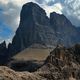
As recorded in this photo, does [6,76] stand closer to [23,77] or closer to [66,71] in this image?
[23,77]

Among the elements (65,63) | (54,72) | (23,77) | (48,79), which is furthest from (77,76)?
(23,77)

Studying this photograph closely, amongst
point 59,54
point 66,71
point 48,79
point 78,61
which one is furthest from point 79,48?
point 48,79

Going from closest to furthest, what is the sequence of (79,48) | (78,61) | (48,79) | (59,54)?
1. (48,79)
2. (59,54)
3. (78,61)
4. (79,48)

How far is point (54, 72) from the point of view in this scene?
8106cm

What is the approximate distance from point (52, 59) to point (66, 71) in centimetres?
591

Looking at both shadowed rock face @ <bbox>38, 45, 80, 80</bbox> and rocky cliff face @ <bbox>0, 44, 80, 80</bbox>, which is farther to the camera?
shadowed rock face @ <bbox>38, 45, 80, 80</bbox>

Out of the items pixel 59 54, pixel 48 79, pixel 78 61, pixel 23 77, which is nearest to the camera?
pixel 23 77

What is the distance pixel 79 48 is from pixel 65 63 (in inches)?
941

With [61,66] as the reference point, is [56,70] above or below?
below

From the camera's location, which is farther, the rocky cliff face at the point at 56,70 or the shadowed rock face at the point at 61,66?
the shadowed rock face at the point at 61,66

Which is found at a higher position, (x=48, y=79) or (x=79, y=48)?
(x=79, y=48)

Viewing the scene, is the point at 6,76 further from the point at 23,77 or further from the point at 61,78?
the point at 61,78

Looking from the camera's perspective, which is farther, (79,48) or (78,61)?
(79,48)

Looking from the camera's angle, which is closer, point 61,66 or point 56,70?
point 56,70
